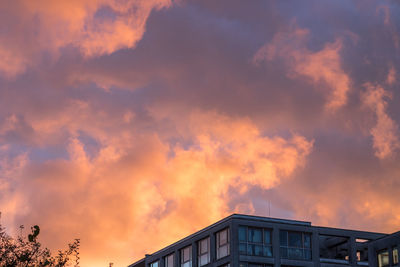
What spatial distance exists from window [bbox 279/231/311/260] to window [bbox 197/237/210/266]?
9.24 m

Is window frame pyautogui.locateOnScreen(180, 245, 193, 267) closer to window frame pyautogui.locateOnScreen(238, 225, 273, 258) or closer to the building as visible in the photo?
the building

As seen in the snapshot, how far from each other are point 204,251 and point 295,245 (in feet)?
36.6

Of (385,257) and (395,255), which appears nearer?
(395,255)

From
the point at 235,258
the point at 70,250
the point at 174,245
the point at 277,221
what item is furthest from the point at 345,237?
the point at 70,250

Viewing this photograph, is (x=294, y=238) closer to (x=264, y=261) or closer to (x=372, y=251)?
(x=264, y=261)

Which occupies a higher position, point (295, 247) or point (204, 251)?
point (204, 251)

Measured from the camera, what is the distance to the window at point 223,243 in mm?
81688

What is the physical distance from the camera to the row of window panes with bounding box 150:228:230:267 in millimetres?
82000

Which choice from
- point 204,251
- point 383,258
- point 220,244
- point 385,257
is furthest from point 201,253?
Result: point 385,257

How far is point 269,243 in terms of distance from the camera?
8131 cm

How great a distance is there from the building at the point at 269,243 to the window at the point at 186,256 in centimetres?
71

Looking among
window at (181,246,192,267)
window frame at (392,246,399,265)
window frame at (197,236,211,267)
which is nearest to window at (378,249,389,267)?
window frame at (392,246,399,265)

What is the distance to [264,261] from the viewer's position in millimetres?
80188

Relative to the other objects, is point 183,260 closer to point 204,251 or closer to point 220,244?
point 204,251
